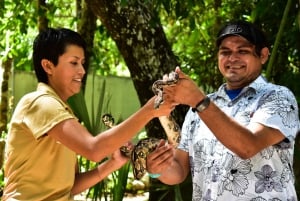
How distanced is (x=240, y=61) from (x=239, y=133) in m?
0.35

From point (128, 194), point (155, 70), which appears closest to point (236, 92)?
point (155, 70)

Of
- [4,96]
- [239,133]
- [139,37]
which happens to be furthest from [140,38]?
[4,96]

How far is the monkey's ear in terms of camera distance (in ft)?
6.19

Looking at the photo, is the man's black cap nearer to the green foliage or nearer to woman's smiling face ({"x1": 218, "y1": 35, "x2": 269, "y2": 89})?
woman's smiling face ({"x1": 218, "y1": 35, "x2": 269, "y2": 89})

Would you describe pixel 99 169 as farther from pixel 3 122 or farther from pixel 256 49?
pixel 3 122

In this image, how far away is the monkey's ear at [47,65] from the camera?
6.19 feet

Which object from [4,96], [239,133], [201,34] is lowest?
[239,133]

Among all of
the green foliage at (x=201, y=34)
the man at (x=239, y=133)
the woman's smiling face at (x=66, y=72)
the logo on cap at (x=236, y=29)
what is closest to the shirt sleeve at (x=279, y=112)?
the man at (x=239, y=133)

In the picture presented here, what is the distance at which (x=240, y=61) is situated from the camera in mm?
2049

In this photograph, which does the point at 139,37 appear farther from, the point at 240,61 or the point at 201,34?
the point at 240,61

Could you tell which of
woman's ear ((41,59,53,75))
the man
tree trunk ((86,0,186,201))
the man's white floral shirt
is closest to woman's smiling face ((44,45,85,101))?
woman's ear ((41,59,53,75))

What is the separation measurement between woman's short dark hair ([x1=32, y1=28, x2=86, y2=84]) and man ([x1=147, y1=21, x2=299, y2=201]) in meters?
0.41

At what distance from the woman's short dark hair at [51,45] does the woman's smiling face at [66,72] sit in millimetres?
17

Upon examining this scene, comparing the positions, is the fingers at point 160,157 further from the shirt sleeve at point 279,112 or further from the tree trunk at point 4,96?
the tree trunk at point 4,96
